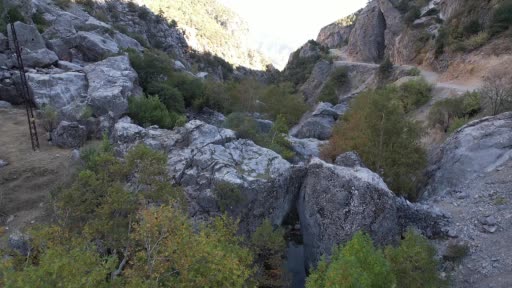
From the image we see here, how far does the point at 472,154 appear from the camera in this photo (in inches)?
847

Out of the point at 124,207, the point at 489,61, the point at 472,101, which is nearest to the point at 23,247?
the point at 124,207

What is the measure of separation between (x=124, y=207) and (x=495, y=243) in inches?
572

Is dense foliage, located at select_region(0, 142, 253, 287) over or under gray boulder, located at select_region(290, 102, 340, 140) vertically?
under

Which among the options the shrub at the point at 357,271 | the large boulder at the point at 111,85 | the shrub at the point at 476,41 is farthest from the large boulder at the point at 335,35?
the shrub at the point at 357,271

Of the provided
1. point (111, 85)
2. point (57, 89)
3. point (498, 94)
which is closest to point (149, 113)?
point (111, 85)

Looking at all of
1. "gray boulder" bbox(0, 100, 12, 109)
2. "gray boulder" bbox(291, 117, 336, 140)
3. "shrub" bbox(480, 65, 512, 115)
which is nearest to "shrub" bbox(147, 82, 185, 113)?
"gray boulder" bbox(0, 100, 12, 109)

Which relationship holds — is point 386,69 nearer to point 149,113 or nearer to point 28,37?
point 149,113

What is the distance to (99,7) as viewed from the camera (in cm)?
7019

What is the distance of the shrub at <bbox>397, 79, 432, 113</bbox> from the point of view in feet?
125

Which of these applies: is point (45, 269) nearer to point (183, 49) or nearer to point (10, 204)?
point (10, 204)

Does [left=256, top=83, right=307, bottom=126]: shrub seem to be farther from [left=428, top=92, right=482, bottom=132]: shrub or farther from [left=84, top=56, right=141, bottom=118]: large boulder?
[left=84, top=56, right=141, bottom=118]: large boulder

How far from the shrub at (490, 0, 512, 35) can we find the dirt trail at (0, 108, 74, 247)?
134 feet

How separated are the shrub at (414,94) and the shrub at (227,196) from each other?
27263 mm

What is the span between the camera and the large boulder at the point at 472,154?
20.9 m
